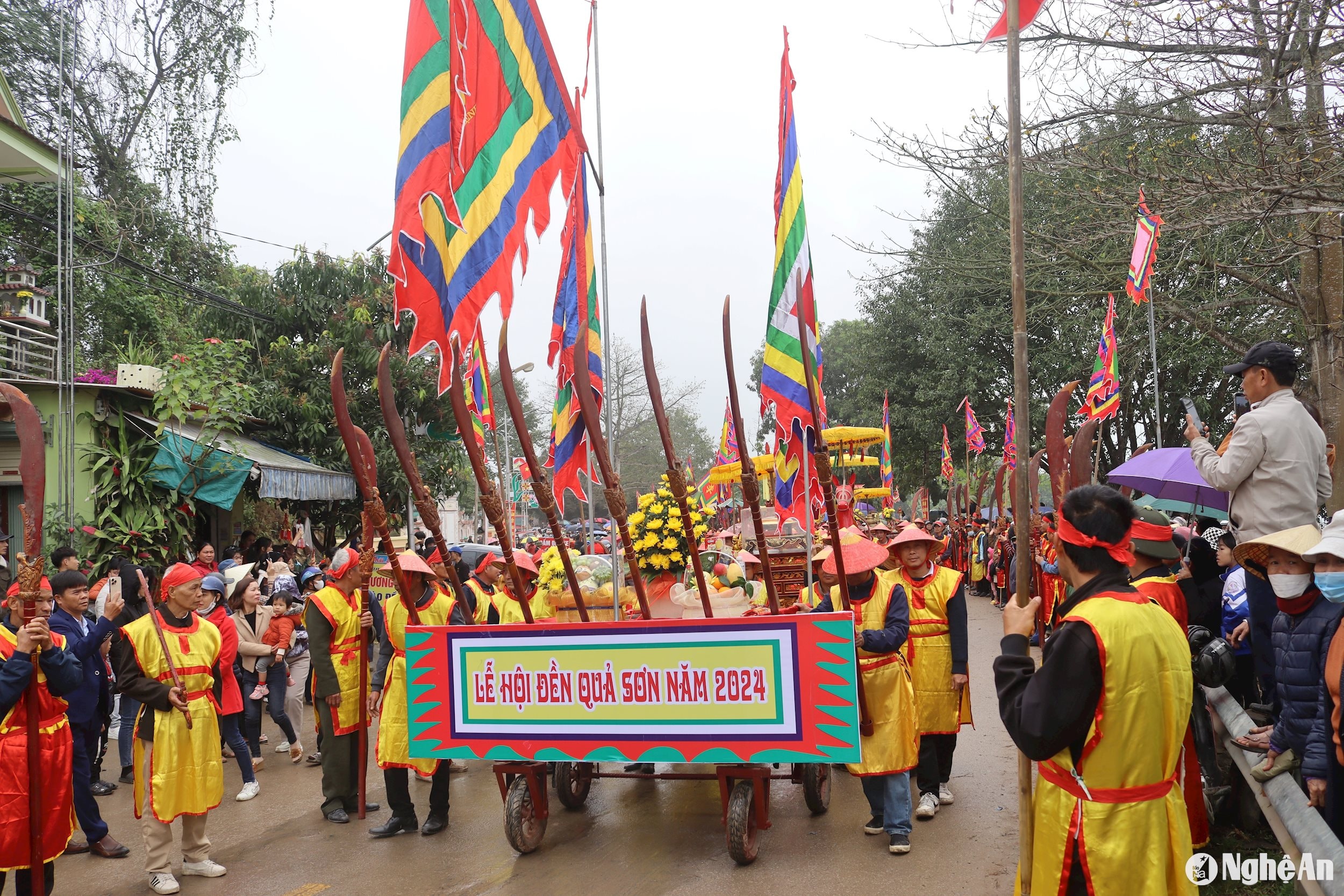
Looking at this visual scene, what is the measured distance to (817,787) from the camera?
20.3 ft

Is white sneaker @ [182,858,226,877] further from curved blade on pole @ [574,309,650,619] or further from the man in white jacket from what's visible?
the man in white jacket

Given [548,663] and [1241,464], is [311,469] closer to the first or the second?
[548,663]

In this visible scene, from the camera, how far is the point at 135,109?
71.3 feet

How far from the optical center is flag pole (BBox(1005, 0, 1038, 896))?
11.5 feet

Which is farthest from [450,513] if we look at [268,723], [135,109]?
[268,723]

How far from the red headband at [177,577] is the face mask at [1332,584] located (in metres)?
5.86

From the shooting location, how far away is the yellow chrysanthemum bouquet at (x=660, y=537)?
6965 mm

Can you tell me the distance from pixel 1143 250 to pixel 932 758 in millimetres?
4964

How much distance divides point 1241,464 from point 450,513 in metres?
53.2

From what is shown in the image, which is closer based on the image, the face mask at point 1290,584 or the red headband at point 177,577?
the face mask at point 1290,584

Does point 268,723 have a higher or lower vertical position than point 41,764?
lower

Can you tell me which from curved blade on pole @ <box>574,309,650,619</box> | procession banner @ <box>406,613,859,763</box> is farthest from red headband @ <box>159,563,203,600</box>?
curved blade on pole @ <box>574,309,650,619</box>

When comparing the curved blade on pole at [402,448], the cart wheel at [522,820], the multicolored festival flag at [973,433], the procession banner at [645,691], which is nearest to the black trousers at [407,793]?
the cart wheel at [522,820]

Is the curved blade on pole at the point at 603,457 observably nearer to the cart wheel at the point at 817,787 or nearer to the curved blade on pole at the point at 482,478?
the curved blade on pole at the point at 482,478
